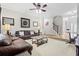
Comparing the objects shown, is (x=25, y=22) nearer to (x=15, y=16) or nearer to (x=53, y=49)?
(x=15, y=16)

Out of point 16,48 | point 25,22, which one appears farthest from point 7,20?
point 16,48

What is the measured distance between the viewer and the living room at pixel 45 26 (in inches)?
77.2

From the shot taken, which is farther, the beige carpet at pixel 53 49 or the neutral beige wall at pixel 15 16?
the beige carpet at pixel 53 49

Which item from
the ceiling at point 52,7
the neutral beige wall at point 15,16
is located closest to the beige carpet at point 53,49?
the neutral beige wall at point 15,16

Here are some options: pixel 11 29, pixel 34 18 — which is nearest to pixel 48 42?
pixel 34 18

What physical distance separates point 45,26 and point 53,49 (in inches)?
16.6

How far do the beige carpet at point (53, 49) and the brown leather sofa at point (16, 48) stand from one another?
0.13m

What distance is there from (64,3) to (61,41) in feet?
2.14

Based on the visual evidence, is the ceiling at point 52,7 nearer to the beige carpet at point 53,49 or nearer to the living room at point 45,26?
the living room at point 45,26

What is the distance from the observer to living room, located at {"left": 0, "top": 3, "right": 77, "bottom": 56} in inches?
77.2

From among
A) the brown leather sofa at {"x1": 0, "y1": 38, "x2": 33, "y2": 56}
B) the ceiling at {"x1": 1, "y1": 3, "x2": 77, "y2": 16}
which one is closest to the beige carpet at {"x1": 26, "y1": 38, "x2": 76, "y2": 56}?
the brown leather sofa at {"x1": 0, "y1": 38, "x2": 33, "y2": 56}

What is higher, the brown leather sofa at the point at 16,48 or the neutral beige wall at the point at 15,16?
the neutral beige wall at the point at 15,16

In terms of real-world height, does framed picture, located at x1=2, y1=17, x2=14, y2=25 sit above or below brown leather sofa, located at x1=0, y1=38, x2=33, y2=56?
above

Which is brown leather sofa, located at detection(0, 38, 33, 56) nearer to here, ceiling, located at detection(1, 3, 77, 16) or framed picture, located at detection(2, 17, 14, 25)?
framed picture, located at detection(2, 17, 14, 25)
